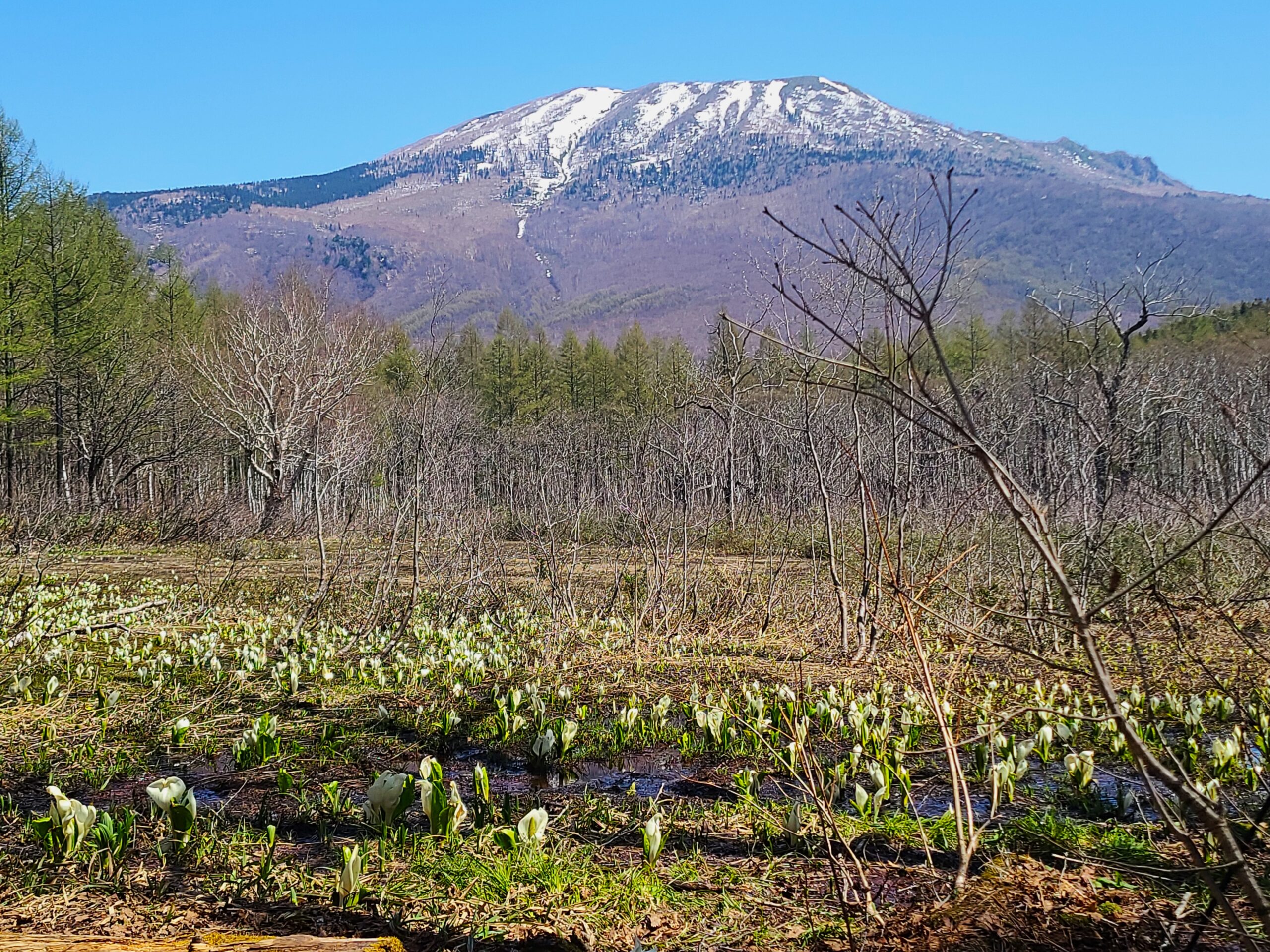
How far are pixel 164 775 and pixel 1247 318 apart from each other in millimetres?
52601

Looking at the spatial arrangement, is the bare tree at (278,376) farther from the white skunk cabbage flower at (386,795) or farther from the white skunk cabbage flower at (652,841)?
the white skunk cabbage flower at (652,841)

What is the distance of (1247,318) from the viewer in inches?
1718

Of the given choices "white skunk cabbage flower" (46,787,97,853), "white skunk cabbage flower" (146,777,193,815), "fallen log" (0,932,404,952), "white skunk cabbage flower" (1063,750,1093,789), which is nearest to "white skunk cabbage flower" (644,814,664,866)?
"fallen log" (0,932,404,952)

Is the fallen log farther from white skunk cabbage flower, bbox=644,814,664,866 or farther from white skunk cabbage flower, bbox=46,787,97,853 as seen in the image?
white skunk cabbage flower, bbox=644,814,664,866

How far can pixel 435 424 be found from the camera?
9375 millimetres

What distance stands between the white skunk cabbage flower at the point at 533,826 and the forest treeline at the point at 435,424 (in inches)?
83.9

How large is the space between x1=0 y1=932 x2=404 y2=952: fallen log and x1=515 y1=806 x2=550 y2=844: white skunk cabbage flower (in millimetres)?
899

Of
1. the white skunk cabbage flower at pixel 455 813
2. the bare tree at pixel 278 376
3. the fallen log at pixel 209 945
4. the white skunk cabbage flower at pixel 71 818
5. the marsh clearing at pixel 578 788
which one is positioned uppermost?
the bare tree at pixel 278 376

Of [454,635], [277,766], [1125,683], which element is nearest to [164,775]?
[277,766]

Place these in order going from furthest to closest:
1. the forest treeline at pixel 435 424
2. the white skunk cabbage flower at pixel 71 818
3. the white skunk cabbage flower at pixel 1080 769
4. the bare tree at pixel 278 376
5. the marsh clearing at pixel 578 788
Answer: the bare tree at pixel 278 376 → the forest treeline at pixel 435 424 → the white skunk cabbage flower at pixel 1080 769 → the white skunk cabbage flower at pixel 71 818 → the marsh clearing at pixel 578 788

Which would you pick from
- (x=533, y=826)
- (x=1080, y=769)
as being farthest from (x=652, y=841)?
(x=1080, y=769)

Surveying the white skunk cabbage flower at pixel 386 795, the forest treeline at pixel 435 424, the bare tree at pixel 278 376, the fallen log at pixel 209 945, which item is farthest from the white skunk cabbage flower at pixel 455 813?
the bare tree at pixel 278 376

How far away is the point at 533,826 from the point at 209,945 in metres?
1.25

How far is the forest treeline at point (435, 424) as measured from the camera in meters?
9.32
